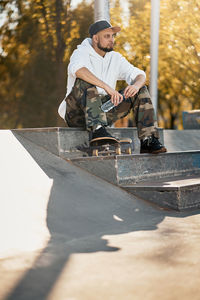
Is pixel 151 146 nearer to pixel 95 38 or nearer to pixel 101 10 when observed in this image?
pixel 95 38

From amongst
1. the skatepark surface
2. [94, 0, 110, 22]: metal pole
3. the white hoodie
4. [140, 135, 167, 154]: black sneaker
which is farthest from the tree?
the skatepark surface

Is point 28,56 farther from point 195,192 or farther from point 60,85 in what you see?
point 195,192

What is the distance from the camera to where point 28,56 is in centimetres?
1400

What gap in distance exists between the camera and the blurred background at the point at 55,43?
12.9 m

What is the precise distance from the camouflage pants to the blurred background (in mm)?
7552

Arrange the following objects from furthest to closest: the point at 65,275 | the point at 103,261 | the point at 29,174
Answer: the point at 29,174 → the point at 103,261 → the point at 65,275

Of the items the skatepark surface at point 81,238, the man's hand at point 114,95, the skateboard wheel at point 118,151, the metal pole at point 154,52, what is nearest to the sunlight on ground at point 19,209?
the skatepark surface at point 81,238

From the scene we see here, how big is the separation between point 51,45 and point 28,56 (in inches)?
45.8

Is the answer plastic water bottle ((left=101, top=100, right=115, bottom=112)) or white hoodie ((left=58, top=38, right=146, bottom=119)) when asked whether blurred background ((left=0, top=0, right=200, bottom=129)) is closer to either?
white hoodie ((left=58, top=38, right=146, bottom=119))

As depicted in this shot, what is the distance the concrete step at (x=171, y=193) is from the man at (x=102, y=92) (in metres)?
Result: 0.63

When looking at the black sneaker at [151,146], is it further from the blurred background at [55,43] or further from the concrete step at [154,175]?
the blurred background at [55,43]

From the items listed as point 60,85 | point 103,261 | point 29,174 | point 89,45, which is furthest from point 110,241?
point 60,85

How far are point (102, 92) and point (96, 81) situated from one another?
345mm

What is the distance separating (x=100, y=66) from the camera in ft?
16.3
